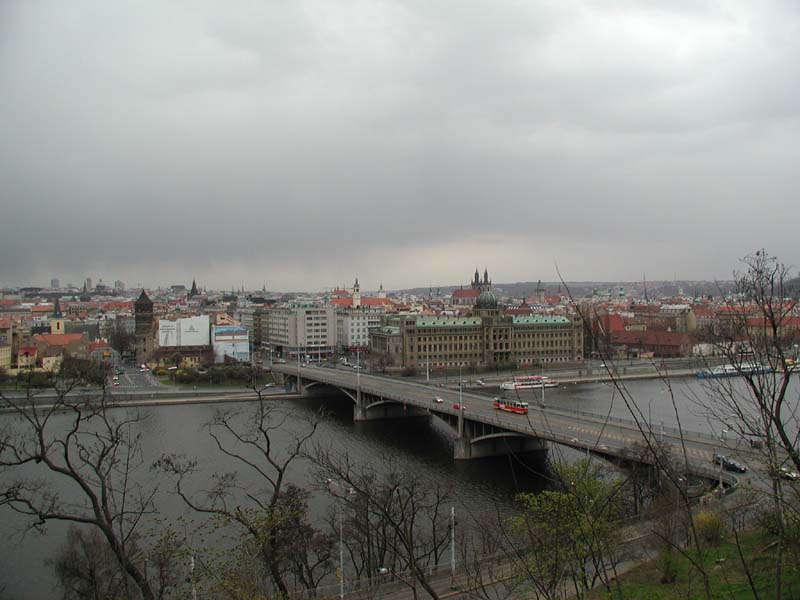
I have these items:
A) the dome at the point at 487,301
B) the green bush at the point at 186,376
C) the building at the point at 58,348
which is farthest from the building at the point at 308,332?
the building at the point at 58,348

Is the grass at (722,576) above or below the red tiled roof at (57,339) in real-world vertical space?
below

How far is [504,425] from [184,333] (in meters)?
39.3

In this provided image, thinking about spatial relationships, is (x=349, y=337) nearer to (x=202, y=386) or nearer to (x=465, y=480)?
(x=202, y=386)

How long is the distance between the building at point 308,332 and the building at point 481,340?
320 inches

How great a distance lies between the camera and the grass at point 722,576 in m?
7.85

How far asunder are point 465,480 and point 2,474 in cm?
1382

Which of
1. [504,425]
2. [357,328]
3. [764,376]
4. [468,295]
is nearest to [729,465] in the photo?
[504,425]

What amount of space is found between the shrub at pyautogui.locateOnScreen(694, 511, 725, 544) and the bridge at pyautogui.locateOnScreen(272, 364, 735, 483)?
147 cm

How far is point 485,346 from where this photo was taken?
52.2m

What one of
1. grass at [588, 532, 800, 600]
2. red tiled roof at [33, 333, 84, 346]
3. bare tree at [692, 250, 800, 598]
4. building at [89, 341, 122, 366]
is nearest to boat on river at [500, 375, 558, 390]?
grass at [588, 532, 800, 600]

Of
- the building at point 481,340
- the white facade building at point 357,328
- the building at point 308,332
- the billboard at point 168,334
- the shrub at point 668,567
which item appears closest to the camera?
the shrub at point 668,567

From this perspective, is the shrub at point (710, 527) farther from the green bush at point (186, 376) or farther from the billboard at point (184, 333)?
the billboard at point (184, 333)

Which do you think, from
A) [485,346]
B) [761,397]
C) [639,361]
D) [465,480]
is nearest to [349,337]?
[485,346]

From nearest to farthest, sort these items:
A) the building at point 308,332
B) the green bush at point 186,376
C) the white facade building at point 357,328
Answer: the green bush at point 186,376 < the building at point 308,332 < the white facade building at point 357,328
